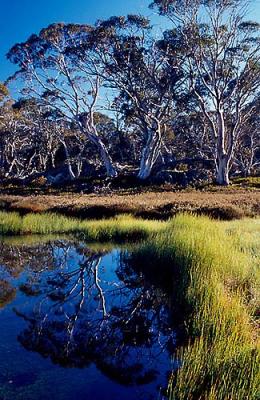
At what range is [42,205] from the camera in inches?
828

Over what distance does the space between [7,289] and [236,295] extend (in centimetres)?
518

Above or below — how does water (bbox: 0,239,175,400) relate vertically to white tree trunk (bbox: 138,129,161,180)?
below

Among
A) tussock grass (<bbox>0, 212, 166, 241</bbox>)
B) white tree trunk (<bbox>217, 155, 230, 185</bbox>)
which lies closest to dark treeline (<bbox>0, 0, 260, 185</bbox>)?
white tree trunk (<bbox>217, 155, 230, 185</bbox>)

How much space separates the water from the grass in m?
0.49

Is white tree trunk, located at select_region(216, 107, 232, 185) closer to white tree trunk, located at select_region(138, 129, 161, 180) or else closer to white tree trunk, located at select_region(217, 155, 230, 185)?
white tree trunk, located at select_region(217, 155, 230, 185)

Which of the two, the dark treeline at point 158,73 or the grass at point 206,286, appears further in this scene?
the dark treeline at point 158,73

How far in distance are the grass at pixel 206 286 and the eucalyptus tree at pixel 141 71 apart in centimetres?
1684

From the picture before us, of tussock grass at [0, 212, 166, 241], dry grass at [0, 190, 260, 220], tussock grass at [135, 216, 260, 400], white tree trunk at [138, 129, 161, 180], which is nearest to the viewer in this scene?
tussock grass at [135, 216, 260, 400]

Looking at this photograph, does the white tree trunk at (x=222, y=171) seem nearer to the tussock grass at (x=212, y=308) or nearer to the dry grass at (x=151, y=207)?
the dry grass at (x=151, y=207)

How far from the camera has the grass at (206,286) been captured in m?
5.42

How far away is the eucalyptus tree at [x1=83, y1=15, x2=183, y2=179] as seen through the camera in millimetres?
31438

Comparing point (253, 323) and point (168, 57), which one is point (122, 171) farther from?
point (253, 323)

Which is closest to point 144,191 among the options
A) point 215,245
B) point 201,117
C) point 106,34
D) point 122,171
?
point 122,171

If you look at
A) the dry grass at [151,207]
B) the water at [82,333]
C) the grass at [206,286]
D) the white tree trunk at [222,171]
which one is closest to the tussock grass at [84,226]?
the grass at [206,286]
